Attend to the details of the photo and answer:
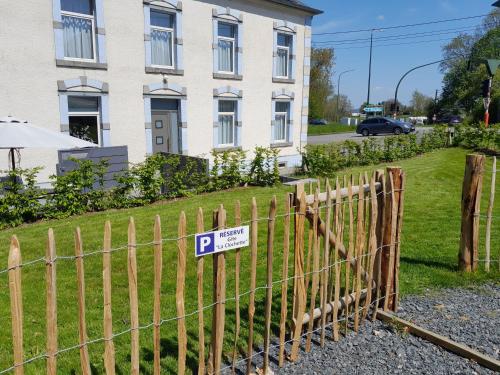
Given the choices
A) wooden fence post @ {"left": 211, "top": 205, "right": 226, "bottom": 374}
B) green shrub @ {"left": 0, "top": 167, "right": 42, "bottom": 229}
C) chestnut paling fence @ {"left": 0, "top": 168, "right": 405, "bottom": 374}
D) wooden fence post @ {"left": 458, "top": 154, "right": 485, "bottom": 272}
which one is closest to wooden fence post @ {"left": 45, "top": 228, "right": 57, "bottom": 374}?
chestnut paling fence @ {"left": 0, "top": 168, "right": 405, "bottom": 374}

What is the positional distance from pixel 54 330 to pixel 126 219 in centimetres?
664

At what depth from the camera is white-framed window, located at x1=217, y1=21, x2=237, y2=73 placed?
15398 millimetres

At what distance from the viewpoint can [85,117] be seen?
12242 mm

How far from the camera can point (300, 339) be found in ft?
12.8

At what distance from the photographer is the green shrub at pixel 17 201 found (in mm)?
Answer: 8477

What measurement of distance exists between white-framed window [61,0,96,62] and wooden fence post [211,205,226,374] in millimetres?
10460

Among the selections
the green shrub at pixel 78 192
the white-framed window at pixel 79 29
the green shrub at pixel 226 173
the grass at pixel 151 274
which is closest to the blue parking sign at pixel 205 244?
the grass at pixel 151 274

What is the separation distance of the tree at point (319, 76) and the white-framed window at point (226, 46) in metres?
39.6

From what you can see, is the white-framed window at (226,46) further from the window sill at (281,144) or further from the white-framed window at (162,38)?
the window sill at (281,144)

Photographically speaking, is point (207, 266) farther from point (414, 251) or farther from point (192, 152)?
point (192, 152)

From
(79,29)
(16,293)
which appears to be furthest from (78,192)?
(16,293)

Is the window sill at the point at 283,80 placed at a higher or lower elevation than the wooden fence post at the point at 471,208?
higher

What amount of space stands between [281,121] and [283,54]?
2795mm

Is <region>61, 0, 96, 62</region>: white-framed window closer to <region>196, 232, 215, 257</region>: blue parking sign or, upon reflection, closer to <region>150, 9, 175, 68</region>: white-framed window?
<region>150, 9, 175, 68</region>: white-framed window
